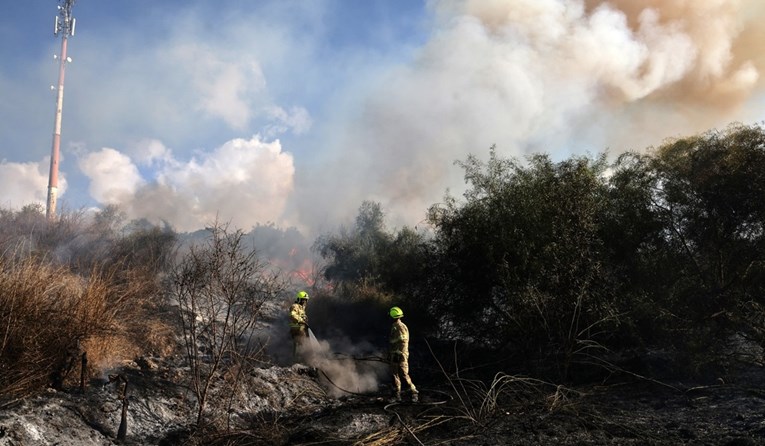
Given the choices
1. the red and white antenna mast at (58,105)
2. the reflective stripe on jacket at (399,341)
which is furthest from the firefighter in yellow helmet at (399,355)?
the red and white antenna mast at (58,105)

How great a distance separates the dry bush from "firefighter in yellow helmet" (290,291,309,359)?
162 inches

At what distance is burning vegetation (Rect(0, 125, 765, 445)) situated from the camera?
7.73 metres

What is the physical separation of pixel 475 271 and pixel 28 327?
11196mm

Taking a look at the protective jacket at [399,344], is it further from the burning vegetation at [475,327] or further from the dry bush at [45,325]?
the dry bush at [45,325]

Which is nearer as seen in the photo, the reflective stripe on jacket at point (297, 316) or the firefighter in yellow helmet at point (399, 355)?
the firefighter in yellow helmet at point (399, 355)

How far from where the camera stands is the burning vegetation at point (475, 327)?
7730 millimetres

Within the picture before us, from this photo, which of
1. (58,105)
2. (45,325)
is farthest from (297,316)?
(58,105)

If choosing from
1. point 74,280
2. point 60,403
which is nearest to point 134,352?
point 74,280

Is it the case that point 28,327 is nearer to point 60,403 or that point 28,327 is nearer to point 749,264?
point 60,403

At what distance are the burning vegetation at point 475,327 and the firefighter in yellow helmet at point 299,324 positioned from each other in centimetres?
39

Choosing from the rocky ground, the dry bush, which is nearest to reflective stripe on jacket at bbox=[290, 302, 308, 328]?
the rocky ground

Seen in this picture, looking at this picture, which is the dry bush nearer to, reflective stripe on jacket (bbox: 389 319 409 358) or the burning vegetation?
the burning vegetation

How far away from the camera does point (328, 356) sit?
13.4m

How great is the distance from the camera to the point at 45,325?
7918mm
